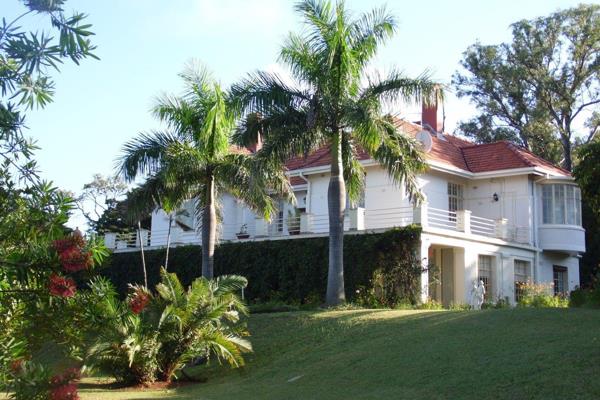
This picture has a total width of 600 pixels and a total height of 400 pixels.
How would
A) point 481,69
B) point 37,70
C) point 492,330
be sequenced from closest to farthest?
point 37,70 → point 492,330 → point 481,69

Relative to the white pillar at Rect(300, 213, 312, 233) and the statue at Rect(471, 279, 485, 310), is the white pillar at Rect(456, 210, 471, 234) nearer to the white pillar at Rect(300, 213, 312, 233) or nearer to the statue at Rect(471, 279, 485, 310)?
the statue at Rect(471, 279, 485, 310)

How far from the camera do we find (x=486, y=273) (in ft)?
96.6

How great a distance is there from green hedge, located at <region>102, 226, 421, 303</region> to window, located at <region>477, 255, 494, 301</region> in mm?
4686

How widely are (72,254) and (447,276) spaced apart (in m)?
23.8

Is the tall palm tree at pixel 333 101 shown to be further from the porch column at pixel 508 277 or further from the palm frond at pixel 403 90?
the porch column at pixel 508 277

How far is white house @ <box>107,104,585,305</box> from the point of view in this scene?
2867 centimetres

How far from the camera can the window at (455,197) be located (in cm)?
3225

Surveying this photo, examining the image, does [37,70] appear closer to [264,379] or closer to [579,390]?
[579,390]

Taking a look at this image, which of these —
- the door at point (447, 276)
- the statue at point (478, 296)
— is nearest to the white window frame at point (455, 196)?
the door at point (447, 276)

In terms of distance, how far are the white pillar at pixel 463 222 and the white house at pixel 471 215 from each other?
0.03 metres

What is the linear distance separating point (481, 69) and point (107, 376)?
3458 centimetres

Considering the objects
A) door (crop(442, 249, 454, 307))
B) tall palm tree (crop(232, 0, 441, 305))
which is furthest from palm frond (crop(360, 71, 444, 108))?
door (crop(442, 249, 454, 307))

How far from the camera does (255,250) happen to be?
29.2 m

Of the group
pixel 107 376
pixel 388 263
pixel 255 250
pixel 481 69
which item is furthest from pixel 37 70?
pixel 481 69
